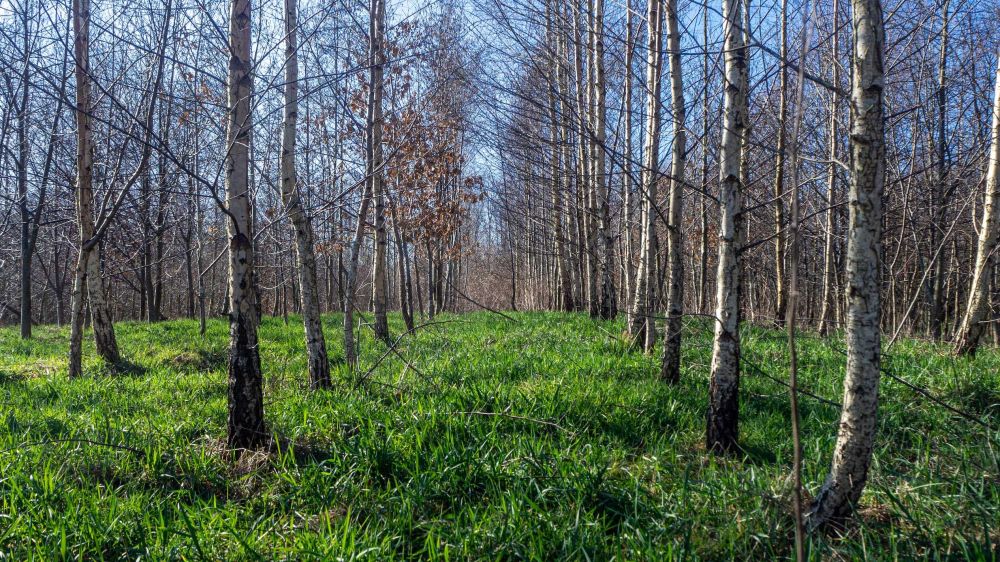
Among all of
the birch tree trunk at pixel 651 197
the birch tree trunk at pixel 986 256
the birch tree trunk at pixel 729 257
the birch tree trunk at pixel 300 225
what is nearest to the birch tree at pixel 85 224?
the birch tree trunk at pixel 300 225

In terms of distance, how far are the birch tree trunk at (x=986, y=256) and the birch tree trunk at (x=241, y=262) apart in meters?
6.99

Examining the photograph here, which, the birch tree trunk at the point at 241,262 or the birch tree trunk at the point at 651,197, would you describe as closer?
the birch tree trunk at the point at 241,262

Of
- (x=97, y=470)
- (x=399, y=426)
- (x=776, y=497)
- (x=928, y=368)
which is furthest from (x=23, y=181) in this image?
(x=928, y=368)

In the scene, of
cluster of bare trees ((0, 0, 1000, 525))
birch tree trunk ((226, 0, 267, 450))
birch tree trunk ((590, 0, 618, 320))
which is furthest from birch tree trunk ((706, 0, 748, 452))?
birch tree trunk ((590, 0, 618, 320))

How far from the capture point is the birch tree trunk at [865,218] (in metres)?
1.84

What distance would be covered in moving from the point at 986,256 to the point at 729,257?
459 cm

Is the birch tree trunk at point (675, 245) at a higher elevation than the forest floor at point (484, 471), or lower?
higher

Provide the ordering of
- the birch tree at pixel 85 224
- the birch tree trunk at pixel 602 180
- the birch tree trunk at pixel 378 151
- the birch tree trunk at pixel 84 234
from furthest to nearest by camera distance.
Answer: the birch tree trunk at pixel 602 180
the birch tree trunk at pixel 378 151
the birch tree trunk at pixel 84 234
the birch tree at pixel 85 224

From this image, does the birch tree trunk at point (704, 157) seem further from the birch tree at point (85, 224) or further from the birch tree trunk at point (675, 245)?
the birch tree at point (85, 224)

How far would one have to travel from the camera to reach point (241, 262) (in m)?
3.19

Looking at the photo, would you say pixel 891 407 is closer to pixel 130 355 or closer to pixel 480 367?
pixel 480 367

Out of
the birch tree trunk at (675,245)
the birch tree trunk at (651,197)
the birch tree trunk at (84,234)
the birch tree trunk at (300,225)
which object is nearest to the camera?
the birch tree trunk at (675,245)

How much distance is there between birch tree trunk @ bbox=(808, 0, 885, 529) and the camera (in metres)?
1.84

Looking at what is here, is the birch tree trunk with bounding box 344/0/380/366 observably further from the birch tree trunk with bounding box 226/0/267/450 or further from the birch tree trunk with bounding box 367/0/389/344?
the birch tree trunk with bounding box 226/0/267/450
